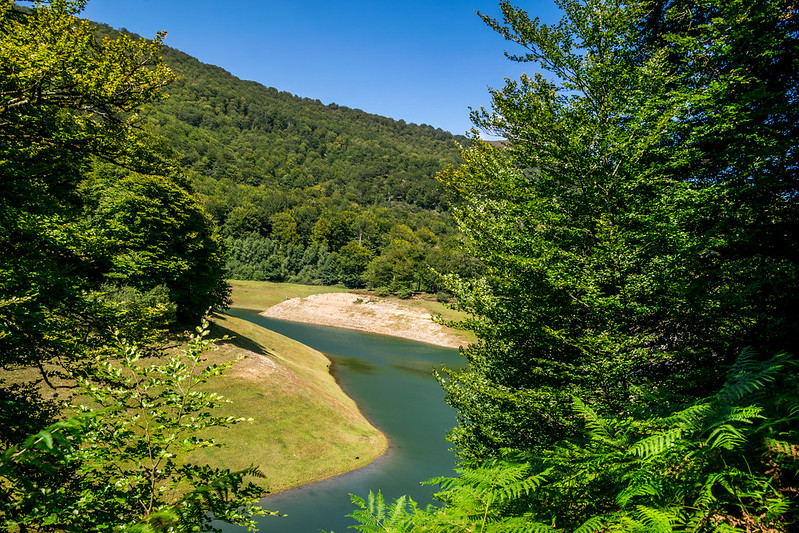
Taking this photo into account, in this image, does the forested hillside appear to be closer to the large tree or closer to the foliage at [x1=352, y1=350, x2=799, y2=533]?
the large tree

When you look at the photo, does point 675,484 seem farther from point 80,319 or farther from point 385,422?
point 385,422

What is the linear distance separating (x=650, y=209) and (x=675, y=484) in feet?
20.0

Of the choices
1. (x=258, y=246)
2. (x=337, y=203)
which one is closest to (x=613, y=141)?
(x=258, y=246)

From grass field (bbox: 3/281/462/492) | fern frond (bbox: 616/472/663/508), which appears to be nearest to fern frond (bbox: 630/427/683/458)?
fern frond (bbox: 616/472/663/508)

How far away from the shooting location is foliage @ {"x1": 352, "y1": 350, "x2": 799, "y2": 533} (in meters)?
2.96

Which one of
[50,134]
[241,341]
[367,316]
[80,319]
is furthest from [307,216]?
[50,134]

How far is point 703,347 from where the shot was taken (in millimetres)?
7902

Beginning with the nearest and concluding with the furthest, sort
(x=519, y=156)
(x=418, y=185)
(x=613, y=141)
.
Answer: (x=613, y=141) < (x=519, y=156) < (x=418, y=185)

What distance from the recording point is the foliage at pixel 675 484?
9.70 ft

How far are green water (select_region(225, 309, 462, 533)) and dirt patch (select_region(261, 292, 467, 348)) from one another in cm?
466

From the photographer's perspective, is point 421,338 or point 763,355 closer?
point 763,355

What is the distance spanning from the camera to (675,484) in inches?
127

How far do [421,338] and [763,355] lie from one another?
5480 centimetres

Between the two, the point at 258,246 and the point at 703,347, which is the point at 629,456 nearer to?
the point at 703,347
